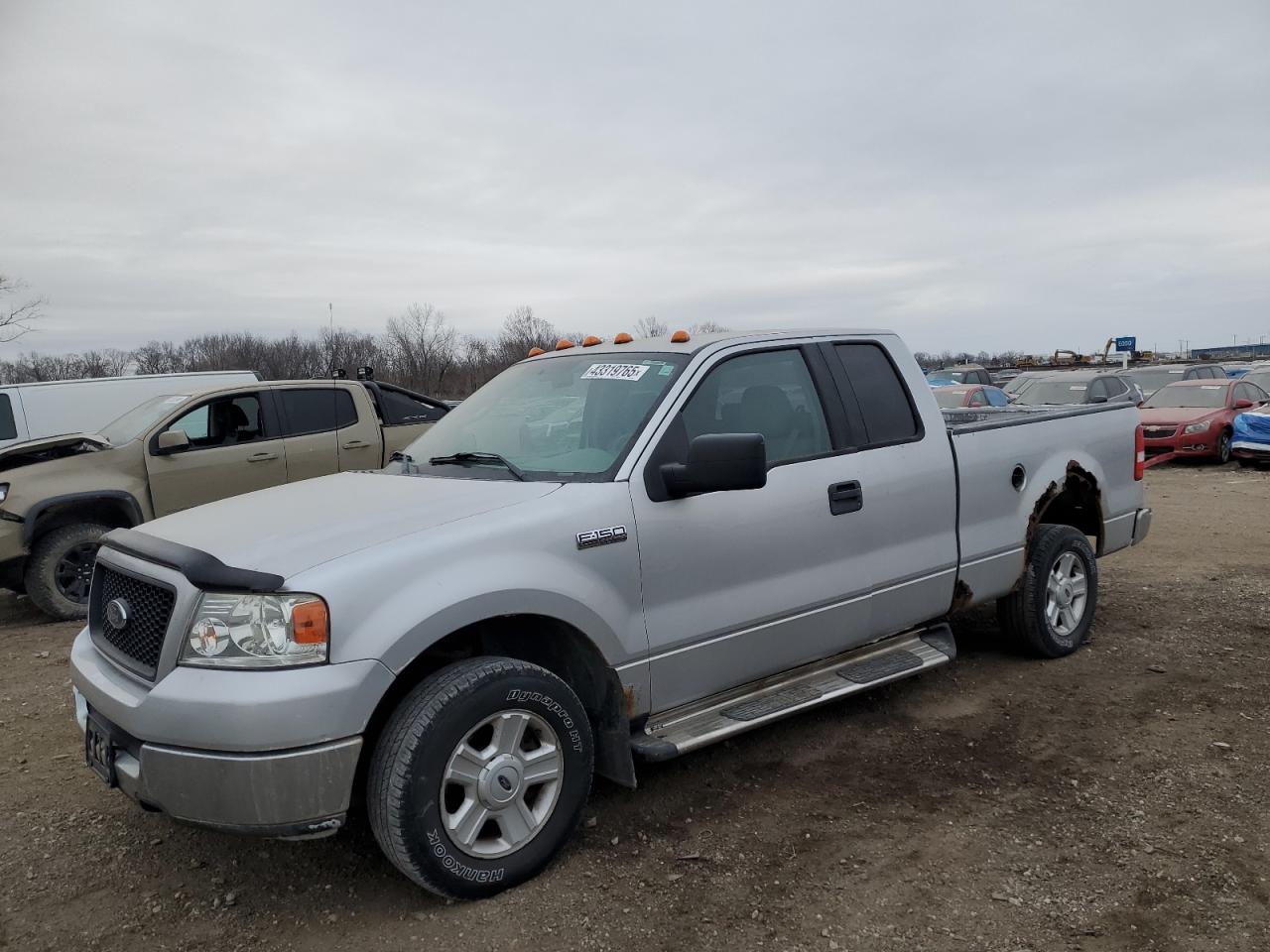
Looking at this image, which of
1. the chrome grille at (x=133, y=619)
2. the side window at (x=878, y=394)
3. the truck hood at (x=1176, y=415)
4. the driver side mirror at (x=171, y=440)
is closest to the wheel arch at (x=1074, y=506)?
the side window at (x=878, y=394)

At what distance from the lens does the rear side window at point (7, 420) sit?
11.3 m

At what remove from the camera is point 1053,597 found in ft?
17.9

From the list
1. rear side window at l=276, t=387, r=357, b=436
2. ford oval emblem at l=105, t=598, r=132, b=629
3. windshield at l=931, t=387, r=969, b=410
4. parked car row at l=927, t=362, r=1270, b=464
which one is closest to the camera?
ford oval emblem at l=105, t=598, r=132, b=629

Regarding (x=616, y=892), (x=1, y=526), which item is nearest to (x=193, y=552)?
(x=616, y=892)

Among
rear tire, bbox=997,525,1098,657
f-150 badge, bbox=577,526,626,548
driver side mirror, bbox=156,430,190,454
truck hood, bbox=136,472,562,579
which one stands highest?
driver side mirror, bbox=156,430,190,454

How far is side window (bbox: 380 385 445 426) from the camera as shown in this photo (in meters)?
9.62

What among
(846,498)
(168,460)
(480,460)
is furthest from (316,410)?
(846,498)

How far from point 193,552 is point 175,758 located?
0.65 m

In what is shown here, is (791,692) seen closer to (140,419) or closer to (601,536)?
(601,536)

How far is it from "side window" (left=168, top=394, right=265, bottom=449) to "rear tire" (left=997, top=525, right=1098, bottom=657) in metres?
6.55

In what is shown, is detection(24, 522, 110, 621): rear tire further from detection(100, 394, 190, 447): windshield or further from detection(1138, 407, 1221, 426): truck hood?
detection(1138, 407, 1221, 426): truck hood

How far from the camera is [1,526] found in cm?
724

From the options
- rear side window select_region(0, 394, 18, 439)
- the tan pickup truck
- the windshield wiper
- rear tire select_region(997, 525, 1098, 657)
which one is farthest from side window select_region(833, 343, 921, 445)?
rear side window select_region(0, 394, 18, 439)

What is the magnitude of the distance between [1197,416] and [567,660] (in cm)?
1629
